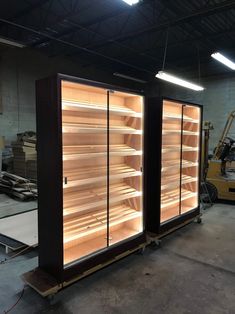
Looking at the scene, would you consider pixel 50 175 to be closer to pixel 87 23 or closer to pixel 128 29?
pixel 87 23

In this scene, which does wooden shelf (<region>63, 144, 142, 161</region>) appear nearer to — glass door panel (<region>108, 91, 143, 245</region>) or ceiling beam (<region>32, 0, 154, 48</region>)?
glass door panel (<region>108, 91, 143, 245</region>)

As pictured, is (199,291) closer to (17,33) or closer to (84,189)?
(84,189)

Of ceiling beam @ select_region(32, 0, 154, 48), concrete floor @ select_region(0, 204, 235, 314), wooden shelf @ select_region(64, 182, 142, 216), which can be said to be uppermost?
ceiling beam @ select_region(32, 0, 154, 48)

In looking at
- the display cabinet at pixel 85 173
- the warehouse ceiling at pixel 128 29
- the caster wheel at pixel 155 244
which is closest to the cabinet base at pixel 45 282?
the display cabinet at pixel 85 173

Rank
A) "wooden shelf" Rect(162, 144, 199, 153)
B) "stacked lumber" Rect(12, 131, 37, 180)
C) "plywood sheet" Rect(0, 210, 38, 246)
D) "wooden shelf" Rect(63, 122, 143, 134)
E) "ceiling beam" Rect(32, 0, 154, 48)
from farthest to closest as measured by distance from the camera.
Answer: "stacked lumber" Rect(12, 131, 37, 180) < "ceiling beam" Rect(32, 0, 154, 48) < "wooden shelf" Rect(162, 144, 199, 153) < "plywood sheet" Rect(0, 210, 38, 246) < "wooden shelf" Rect(63, 122, 143, 134)

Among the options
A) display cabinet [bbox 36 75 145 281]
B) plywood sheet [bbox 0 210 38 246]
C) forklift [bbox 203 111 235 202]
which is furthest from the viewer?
forklift [bbox 203 111 235 202]

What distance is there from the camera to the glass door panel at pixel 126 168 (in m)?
3.52

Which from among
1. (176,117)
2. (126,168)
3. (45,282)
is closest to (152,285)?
(45,282)

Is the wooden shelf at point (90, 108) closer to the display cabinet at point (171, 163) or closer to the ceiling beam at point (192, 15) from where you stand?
the display cabinet at point (171, 163)

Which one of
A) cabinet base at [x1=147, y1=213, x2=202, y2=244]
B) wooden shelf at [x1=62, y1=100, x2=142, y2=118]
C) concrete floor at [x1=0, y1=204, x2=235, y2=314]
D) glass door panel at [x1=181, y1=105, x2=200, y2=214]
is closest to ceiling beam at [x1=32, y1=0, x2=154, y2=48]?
glass door panel at [x1=181, y1=105, x2=200, y2=214]

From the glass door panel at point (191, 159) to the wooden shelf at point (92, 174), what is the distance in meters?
1.69

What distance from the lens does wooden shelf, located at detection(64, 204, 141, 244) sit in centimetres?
311

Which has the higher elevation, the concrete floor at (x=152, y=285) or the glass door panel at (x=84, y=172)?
the glass door panel at (x=84, y=172)

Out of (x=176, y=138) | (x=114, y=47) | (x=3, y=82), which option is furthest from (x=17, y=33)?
(x=176, y=138)
